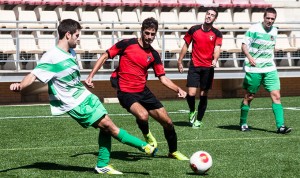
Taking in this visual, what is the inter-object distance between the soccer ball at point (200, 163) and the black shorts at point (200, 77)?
5.12m

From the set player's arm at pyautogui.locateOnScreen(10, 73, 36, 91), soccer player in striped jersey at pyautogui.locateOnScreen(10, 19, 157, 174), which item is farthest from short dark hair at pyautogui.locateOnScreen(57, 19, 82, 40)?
player's arm at pyautogui.locateOnScreen(10, 73, 36, 91)

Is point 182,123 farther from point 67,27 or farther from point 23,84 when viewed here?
point 23,84

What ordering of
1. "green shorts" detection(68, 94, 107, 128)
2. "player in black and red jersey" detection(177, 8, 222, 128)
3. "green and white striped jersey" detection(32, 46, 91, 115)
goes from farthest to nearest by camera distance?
"player in black and red jersey" detection(177, 8, 222, 128) < "green shorts" detection(68, 94, 107, 128) < "green and white striped jersey" detection(32, 46, 91, 115)

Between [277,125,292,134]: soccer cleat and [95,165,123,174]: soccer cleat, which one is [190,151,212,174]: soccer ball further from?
[277,125,292,134]: soccer cleat

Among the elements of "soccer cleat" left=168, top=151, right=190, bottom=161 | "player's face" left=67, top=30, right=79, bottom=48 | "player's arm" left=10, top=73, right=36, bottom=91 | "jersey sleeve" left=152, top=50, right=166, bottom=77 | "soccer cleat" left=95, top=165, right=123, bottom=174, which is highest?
"player's face" left=67, top=30, right=79, bottom=48

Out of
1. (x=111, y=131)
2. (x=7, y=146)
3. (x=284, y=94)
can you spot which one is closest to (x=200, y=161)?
(x=111, y=131)

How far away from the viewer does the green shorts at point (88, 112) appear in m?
7.66

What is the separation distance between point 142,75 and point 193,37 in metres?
3.84

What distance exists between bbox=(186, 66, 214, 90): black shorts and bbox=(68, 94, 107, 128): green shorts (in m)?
5.41

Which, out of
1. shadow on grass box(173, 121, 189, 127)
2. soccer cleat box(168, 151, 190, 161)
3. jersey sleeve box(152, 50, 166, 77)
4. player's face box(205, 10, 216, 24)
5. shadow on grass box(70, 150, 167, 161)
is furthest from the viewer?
shadow on grass box(173, 121, 189, 127)

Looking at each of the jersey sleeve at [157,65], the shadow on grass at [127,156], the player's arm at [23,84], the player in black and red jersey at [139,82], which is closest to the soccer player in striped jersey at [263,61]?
the jersey sleeve at [157,65]

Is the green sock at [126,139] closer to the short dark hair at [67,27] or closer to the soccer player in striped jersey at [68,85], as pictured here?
the soccer player in striped jersey at [68,85]

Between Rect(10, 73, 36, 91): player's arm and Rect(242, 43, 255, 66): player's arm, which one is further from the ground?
Rect(10, 73, 36, 91): player's arm

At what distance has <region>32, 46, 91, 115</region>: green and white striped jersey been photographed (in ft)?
24.7
